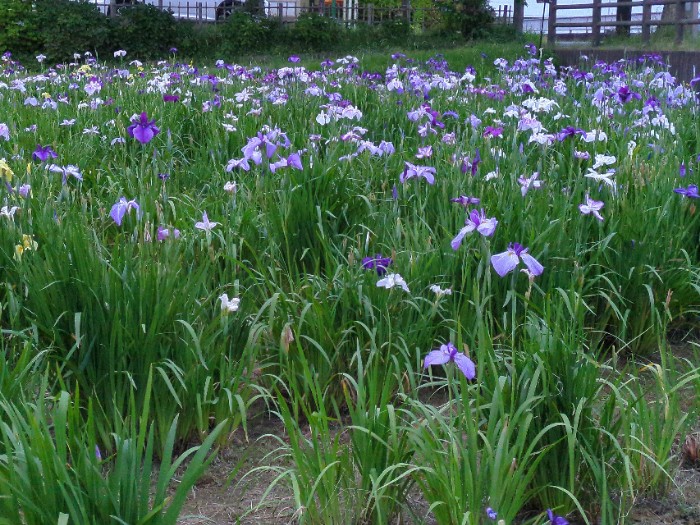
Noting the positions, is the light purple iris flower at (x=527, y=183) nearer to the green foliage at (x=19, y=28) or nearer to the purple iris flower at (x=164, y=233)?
the purple iris flower at (x=164, y=233)

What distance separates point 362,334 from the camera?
2676 mm

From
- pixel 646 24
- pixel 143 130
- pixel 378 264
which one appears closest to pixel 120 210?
pixel 143 130

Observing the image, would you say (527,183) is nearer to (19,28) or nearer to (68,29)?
(68,29)

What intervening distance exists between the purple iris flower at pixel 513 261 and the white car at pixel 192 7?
18.6 meters

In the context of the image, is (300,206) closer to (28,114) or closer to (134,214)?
(134,214)

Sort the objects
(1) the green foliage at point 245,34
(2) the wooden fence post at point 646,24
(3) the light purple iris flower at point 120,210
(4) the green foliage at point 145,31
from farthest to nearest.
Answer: (1) the green foliage at point 245,34, (4) the green foliage at point 145,31, (2) the wooden fence post at point 646,24, (3) the light purple iris flower at point 120,210

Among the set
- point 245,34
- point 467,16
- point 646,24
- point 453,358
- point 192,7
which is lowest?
point 453,358

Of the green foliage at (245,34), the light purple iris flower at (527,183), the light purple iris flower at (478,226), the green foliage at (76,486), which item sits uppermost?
the green foliage at (245,34)

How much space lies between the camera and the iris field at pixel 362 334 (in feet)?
6.07

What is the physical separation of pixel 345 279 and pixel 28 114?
13.0 feet

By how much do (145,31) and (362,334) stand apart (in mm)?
17367

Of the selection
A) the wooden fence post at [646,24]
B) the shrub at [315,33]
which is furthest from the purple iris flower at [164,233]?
the shrub at [315,33]

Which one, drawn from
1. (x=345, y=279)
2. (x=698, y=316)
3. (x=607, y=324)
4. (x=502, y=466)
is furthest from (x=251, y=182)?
(x=502, y=466)

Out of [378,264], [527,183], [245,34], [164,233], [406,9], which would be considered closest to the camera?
[378,264]
